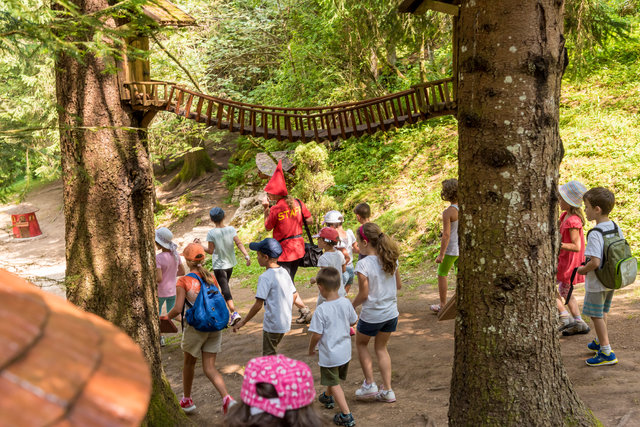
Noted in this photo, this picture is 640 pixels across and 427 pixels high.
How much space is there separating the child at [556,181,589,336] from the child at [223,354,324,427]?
396 cm

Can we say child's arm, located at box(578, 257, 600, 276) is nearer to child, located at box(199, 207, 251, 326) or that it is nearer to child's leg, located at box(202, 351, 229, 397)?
child's leg, located at box(202, 351, 229, 397)

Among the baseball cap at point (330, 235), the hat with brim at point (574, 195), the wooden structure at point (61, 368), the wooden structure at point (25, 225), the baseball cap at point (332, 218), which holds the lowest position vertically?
the wooden structure at point (25, 225)

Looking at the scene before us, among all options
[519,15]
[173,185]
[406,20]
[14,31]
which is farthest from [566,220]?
[173,185]

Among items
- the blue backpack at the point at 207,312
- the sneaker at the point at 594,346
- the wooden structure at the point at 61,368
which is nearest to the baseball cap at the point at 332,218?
the blue backpack at the point at 207,312

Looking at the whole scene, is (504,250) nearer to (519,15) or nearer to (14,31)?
(519,15)

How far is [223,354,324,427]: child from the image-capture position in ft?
5.38

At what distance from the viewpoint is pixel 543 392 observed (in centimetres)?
288

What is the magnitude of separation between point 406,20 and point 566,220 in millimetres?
6956

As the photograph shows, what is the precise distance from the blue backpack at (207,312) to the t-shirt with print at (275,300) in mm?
455

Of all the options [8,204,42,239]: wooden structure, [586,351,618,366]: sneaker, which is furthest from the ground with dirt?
[8,204,42,239]: wooden structure

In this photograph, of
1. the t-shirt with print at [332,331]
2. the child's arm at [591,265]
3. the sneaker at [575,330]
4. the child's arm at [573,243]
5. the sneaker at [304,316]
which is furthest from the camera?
the sneaker at [304,316]

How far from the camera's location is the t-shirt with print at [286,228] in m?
6.38

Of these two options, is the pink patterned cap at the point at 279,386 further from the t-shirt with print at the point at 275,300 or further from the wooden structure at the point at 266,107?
the t-shirt with print at the point at 275,300

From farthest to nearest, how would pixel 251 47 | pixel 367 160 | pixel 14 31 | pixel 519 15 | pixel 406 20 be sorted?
pixel 251 47
pixel 367 160
pixel 406 20
pixel 519 15
pixel 14 31
